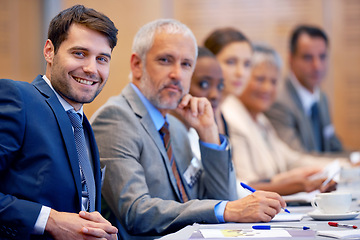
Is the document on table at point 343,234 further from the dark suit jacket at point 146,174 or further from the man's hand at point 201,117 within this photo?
the man's hand at point 201,117

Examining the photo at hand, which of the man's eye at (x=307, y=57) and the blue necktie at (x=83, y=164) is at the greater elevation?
the man's eye at (x=307, y=57)

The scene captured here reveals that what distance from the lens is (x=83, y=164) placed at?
5.49 ft

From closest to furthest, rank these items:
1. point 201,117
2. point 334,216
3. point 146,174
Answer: point 334,216 < point 146,174 < point 201,117

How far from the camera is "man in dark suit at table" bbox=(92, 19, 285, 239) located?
183 cm

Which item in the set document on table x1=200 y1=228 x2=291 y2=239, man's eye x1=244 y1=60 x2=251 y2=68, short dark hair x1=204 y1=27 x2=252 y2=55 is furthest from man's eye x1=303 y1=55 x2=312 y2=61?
document on table x1=200 y1=228 x2=291 y2=239

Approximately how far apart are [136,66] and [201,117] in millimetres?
372

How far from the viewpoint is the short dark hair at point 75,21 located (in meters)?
1.66

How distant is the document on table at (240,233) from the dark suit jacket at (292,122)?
321 centimetres

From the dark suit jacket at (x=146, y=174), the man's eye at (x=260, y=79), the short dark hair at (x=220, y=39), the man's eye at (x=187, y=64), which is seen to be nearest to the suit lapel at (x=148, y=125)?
the dark suit jacket at (x=146, y=174)

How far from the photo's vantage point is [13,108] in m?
1.48

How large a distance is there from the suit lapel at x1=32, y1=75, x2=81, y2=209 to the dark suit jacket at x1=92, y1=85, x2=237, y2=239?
39cm

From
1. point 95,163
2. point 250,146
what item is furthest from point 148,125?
point 250,146

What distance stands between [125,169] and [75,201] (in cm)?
42

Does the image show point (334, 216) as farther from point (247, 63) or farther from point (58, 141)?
point (247, 63)
